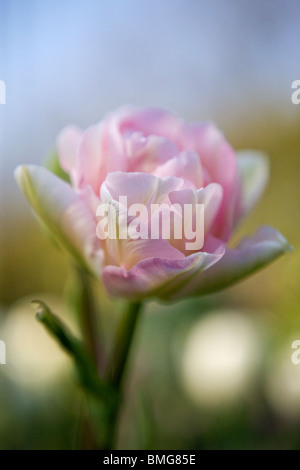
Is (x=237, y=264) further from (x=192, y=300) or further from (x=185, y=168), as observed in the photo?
(x=192, y=300)

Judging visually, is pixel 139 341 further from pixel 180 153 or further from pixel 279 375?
pixel 180 153

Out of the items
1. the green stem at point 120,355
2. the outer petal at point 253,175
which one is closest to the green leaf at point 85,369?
the green stem at point 120,355

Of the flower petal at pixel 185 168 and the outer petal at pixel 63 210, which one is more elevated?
the flower petal at pixel 185 168

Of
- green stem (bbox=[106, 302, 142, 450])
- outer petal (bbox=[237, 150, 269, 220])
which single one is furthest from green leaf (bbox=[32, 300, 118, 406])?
outer petal (bbox=[237, 150, 269, 220])

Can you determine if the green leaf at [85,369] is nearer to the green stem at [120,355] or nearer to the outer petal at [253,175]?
the green stem at [120,355]

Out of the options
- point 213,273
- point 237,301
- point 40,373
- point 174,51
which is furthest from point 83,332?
point 174,51

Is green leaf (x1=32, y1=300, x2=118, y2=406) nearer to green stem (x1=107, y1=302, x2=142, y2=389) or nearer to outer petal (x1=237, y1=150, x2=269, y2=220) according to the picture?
green stem (x1=107, y1=302, x2=142, y2=389)

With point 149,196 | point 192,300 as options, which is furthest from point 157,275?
point 192,300
